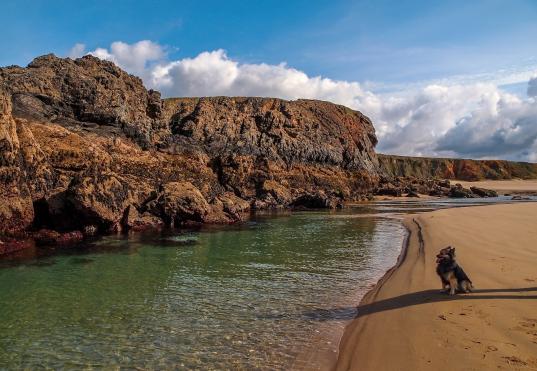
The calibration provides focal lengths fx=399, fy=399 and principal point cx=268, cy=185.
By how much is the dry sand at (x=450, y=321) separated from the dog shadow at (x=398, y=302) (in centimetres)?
2

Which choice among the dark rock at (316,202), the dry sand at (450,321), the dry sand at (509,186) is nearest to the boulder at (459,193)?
the dry sand at (509,186)

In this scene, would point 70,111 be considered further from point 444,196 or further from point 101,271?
point 444,196

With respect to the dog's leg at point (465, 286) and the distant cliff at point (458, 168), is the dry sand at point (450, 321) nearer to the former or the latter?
the dog's leg at point (465, 286)

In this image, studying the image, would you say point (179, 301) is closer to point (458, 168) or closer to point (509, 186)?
point (509, 186)

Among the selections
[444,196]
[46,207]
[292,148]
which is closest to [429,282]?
[46,207]

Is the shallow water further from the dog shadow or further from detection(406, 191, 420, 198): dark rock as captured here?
detection(406, 191, 420, 198): dark rock

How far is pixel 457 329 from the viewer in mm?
8328

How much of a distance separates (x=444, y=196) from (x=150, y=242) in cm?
7339

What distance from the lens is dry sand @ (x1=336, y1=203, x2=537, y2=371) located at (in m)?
7.10

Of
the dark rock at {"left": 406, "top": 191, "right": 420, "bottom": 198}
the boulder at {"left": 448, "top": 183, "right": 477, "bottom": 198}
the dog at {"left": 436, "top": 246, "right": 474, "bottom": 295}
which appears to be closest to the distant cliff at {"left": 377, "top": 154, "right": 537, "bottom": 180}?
the boulder at {"left": 448, "top": 183, "right": 477, "bottom": 198}

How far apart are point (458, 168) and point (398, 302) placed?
184986 mm

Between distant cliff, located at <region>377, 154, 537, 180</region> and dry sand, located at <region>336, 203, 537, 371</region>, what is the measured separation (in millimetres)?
159502

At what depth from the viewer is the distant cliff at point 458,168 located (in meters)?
170

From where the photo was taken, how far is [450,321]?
29.0 ft
